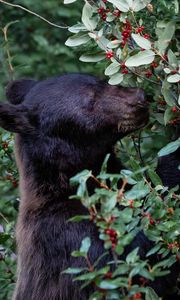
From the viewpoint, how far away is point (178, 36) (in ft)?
18.4

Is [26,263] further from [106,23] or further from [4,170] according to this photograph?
[106,23]

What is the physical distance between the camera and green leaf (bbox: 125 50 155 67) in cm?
476

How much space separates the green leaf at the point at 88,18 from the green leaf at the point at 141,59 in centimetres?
44

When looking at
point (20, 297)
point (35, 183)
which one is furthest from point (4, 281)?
point (35, 183)

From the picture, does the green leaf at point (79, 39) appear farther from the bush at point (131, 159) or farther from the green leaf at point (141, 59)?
the green leaf at point (141, 59)

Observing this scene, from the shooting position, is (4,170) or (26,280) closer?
(26,280)

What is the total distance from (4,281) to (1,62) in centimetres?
194

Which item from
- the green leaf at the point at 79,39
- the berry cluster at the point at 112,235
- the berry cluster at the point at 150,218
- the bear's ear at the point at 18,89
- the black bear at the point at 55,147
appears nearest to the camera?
the berry cluster at the point at 112,235

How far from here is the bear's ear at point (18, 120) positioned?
215 inches

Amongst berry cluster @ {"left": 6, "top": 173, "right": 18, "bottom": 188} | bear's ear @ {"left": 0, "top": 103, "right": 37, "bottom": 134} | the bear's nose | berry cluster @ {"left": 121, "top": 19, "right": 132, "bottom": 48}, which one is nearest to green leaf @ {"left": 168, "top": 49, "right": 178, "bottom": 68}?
berry cluster @ {"left": 121, "top": 19, "right": 132, "bottom": 48}

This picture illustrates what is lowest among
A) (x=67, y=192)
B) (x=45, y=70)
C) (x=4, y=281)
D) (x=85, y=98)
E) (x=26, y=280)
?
(x=45, y=70)

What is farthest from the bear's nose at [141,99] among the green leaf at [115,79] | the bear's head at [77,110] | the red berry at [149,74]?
the green leaf at [115,79]

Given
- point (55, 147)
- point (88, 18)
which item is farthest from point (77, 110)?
point (88, 18)

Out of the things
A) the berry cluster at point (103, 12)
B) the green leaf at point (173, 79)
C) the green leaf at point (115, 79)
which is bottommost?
the green leaf at point (115, 79)
